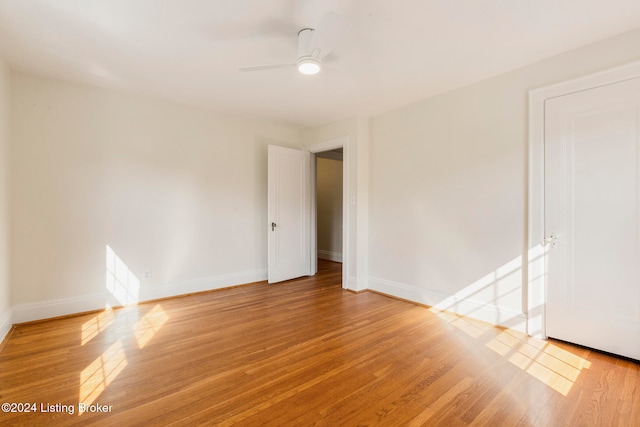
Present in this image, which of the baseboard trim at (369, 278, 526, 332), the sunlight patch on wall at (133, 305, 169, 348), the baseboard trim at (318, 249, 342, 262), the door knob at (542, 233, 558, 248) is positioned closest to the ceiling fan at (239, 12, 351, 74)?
the door knob at (542, 233, 558, 248)

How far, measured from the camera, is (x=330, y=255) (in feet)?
22.8

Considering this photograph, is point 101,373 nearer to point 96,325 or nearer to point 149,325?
point 149,325

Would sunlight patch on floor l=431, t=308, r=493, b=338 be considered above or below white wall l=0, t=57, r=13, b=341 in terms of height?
below

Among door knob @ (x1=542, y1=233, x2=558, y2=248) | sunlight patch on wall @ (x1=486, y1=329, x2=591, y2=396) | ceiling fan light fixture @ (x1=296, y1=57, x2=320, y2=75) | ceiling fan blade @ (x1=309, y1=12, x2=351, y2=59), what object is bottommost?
sunlight patch on wall @ (x1=486, y1=329, x2=591, y2=396)

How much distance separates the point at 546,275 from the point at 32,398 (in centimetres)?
403

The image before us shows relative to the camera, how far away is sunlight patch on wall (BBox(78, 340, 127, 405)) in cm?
189

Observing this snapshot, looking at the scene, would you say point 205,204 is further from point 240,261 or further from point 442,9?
point 442,9

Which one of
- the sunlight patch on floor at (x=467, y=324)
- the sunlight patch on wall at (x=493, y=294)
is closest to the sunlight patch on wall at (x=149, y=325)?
the sunlight patch on floor at (x=467, y=324)

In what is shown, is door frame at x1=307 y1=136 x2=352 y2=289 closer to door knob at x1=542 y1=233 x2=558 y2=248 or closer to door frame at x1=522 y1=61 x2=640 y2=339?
door frame at x1=522 y1=61 x2=640 y2=339

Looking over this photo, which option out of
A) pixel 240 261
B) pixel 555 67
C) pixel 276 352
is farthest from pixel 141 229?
pixel 555 67

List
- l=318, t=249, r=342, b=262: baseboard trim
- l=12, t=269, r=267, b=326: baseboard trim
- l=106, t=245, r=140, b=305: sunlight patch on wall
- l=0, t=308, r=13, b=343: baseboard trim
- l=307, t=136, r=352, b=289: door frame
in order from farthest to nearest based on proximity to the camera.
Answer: l=318, t=249, r=342, b=262: baseboard trim → l=307, t=136, r=352, b=289: door frame → l=106, t=245, r=140, b=305: sunlight patch on wall → l=12, t=269, r=267, b=326: baseboard trim → l=0, t=308, r=13, b=343: baseboard trim

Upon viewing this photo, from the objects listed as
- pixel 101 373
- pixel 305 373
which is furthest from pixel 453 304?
pixel 101 373

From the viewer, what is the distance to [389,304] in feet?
12.2

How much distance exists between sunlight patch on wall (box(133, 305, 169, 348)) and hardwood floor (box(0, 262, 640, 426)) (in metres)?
0.02
